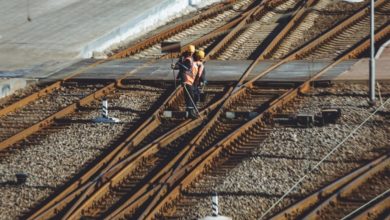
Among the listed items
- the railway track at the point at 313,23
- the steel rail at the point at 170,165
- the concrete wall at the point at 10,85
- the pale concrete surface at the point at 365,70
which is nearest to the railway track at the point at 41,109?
the concrete wall at the point at 10,85

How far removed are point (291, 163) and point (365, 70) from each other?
6995 mm

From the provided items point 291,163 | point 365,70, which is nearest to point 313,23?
point 365,70

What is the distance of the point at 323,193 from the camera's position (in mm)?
19281

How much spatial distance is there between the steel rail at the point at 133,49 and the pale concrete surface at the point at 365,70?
6801 millimetres

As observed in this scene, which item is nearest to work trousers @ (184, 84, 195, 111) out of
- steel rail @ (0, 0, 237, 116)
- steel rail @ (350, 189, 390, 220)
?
steel rail @ (0, 0, 237, 116)

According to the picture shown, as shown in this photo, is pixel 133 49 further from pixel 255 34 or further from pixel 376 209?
pixel 376 209

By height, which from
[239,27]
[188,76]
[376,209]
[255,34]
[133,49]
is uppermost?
[239,27]

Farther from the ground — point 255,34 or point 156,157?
point 255,34

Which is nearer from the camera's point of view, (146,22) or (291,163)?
(291,163)

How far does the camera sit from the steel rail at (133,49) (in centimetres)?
2708

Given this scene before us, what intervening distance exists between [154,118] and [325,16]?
11.6 metres

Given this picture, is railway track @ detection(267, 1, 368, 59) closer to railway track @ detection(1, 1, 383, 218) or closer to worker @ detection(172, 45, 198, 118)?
railway track @ detection(1, 1, 383, 218)

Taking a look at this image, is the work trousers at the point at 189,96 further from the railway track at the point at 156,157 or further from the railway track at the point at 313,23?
the railway track at the point at 313,23

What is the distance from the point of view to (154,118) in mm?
24766
